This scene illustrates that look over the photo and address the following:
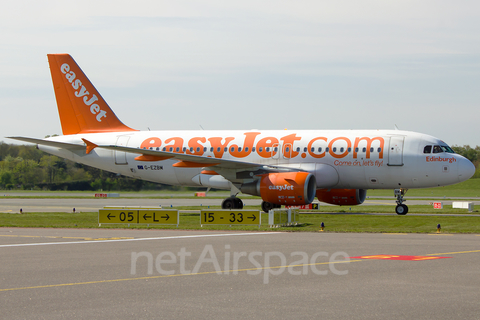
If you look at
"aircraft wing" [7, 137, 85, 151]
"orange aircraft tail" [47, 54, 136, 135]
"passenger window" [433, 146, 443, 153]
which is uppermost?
"orange aircraft tail" [47, 54, 136, 135]

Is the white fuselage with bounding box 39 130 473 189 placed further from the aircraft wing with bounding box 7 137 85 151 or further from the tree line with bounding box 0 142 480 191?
the tree line with bounding box 0 142 480 191

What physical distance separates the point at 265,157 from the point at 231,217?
979cm

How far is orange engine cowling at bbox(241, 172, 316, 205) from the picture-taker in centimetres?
2988

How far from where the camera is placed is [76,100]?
39.2 m

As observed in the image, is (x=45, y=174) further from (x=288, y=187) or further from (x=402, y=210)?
(x=402, y=210)

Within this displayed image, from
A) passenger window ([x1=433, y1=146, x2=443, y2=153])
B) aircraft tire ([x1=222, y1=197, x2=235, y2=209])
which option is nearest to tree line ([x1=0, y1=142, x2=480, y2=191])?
aircraft tire ([x1=222, y1=197, x2=235, y2=209])

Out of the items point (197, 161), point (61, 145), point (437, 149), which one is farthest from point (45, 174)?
point (437, 149)

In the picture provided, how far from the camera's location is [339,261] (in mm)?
13508

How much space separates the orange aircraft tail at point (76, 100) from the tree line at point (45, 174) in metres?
22.8

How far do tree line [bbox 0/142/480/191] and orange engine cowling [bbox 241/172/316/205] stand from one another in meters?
33.6

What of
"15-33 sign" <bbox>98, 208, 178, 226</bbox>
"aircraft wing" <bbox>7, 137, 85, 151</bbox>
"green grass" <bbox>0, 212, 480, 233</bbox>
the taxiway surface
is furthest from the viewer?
"aircraft wing" <bbox>7, 137, 85, 151</bbox>

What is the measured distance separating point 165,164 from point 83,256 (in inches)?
863

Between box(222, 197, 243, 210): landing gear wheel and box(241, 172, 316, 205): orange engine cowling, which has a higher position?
box(241, 172, 316, 205): orange engine cowling

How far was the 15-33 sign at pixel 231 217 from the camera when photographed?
24453mm
